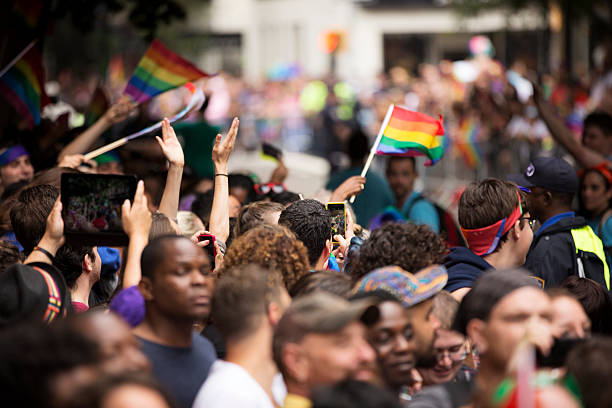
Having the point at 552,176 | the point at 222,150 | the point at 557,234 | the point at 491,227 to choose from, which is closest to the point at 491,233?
the point at 491,227

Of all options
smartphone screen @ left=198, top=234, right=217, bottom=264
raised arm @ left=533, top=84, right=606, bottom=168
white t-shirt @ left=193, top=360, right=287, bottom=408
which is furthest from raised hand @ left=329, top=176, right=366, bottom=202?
white t-shirt @ left=193, top=360, right=287, bottom=408

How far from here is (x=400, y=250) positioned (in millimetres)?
5219

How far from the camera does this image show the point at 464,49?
53062 mm

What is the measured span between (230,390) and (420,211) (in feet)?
17.1

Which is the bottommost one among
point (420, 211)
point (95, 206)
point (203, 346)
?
point (420, 211)

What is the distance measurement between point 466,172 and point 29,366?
1593 centimetres

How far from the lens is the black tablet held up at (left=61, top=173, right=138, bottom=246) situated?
511cm

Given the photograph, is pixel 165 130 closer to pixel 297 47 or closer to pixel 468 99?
pixel 468 99

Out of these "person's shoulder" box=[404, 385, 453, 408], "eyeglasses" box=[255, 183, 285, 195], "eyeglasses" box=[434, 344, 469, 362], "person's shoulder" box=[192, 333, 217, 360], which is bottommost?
"eyeglasses" box=[255, 183, 285, 195]

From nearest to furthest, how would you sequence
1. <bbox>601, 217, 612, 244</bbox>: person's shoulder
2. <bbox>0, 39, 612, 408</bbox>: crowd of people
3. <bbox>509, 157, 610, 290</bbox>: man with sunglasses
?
<bbox>0, 39, 612, 408</bbox>: crowd of people
<bbox>509, 157, 610, 290</bbox>: man with sunglasses
<bbox>601, 217, 612, 244</bbox>: person's shoulder

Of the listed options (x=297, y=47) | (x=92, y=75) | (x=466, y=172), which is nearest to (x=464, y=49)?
(x=297, y=47)

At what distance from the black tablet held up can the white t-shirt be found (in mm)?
1165

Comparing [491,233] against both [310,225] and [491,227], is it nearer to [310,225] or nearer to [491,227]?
[491,227]

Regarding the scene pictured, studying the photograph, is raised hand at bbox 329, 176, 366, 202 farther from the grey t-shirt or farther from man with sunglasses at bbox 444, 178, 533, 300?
the grey t-shirt
